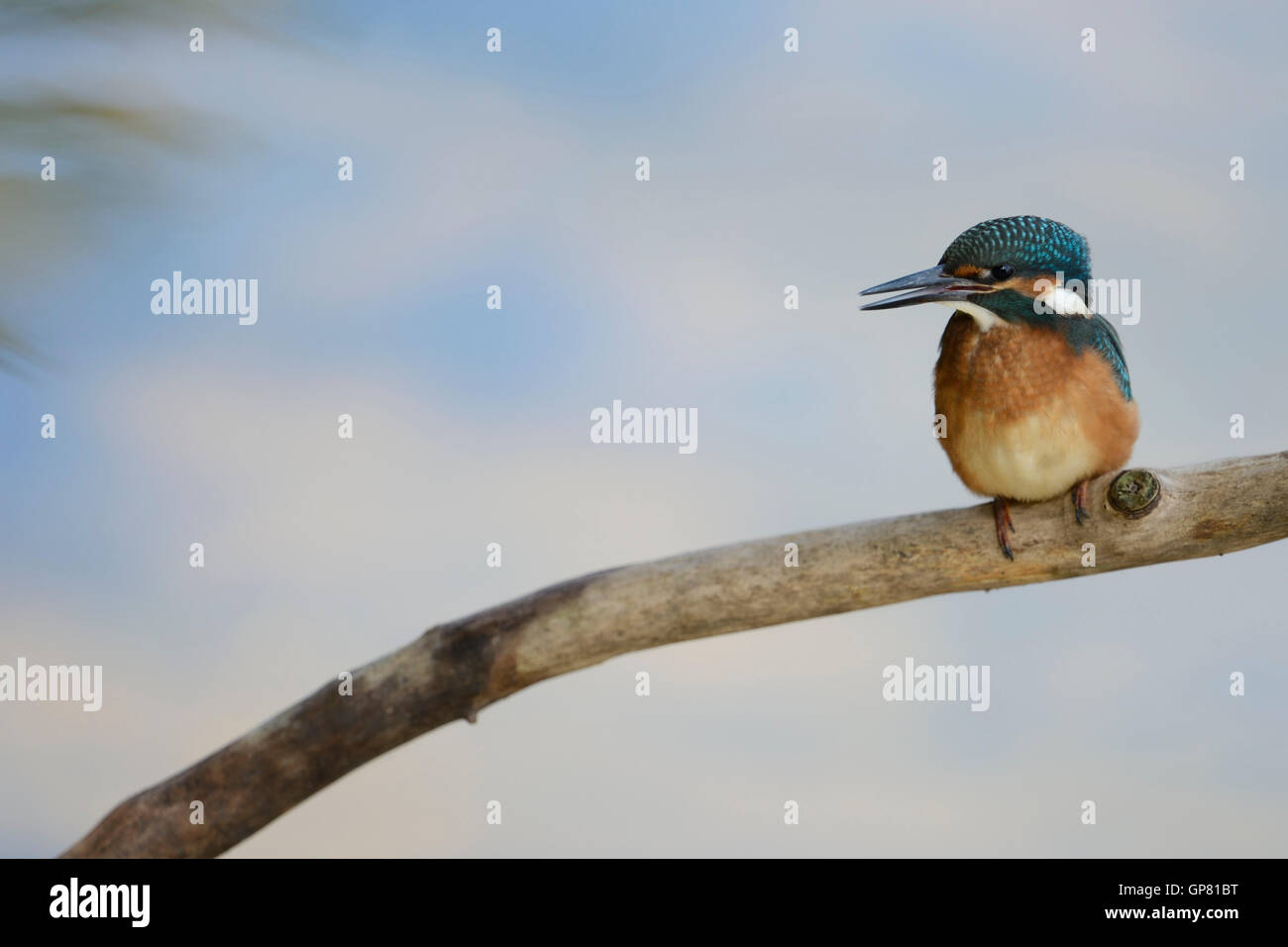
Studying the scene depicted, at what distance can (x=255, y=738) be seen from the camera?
93.6 inches

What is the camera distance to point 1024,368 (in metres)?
2.22

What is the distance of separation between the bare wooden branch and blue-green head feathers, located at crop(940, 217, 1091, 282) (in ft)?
1.27

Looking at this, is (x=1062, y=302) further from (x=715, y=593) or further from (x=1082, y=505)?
(x=715, y=593)

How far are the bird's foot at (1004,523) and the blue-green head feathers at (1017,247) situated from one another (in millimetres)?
402

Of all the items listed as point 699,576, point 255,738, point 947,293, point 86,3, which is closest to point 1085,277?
point 947,293

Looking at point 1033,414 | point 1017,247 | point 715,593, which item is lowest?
point 715,593

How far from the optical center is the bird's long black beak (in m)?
2.26

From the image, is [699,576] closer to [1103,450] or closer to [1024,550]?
[1024,550]

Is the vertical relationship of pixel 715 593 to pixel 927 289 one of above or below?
below

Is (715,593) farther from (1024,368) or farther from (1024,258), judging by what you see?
(1024,258)

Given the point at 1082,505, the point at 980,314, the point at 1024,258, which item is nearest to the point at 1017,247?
the point at 1024,258

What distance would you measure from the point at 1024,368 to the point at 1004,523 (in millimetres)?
267

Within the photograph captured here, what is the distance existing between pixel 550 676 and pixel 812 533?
0.53 m
